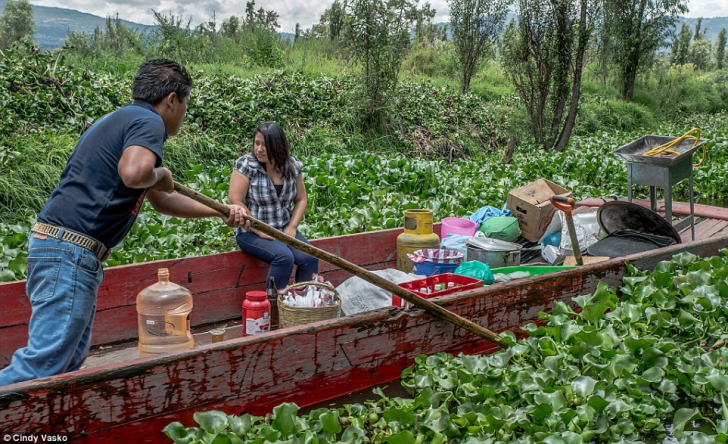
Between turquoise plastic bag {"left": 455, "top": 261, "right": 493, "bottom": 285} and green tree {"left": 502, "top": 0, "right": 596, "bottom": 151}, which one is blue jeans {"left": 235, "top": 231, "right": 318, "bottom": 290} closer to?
turquoise plastic bag {"left": 455, "top": 261, "right": 493, "bottom": 285}

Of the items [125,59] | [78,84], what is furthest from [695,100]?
[78,84]

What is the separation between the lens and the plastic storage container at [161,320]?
3258 mm

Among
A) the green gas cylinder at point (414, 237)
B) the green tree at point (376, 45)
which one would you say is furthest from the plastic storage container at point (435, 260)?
the green tree at point (376, 45)

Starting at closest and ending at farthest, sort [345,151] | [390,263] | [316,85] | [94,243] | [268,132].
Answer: [94,243]
[268,132]
[390,263]
[345,151]
[316,85]

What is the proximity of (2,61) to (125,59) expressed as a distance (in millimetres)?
2680

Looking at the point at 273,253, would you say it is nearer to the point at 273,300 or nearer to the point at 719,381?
the point at 273,300

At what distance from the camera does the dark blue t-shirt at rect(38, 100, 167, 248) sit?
238 cm

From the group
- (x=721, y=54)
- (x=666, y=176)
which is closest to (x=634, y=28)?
(x=666, y=176)

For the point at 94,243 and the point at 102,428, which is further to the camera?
the point at 94,243

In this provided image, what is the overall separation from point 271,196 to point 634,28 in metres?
17.2

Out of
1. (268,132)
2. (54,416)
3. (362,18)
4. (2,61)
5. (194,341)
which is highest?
(362,18)

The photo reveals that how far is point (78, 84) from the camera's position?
813cm

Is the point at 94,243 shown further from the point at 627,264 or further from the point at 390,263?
the point at 627,264

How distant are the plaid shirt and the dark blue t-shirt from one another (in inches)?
58.6
